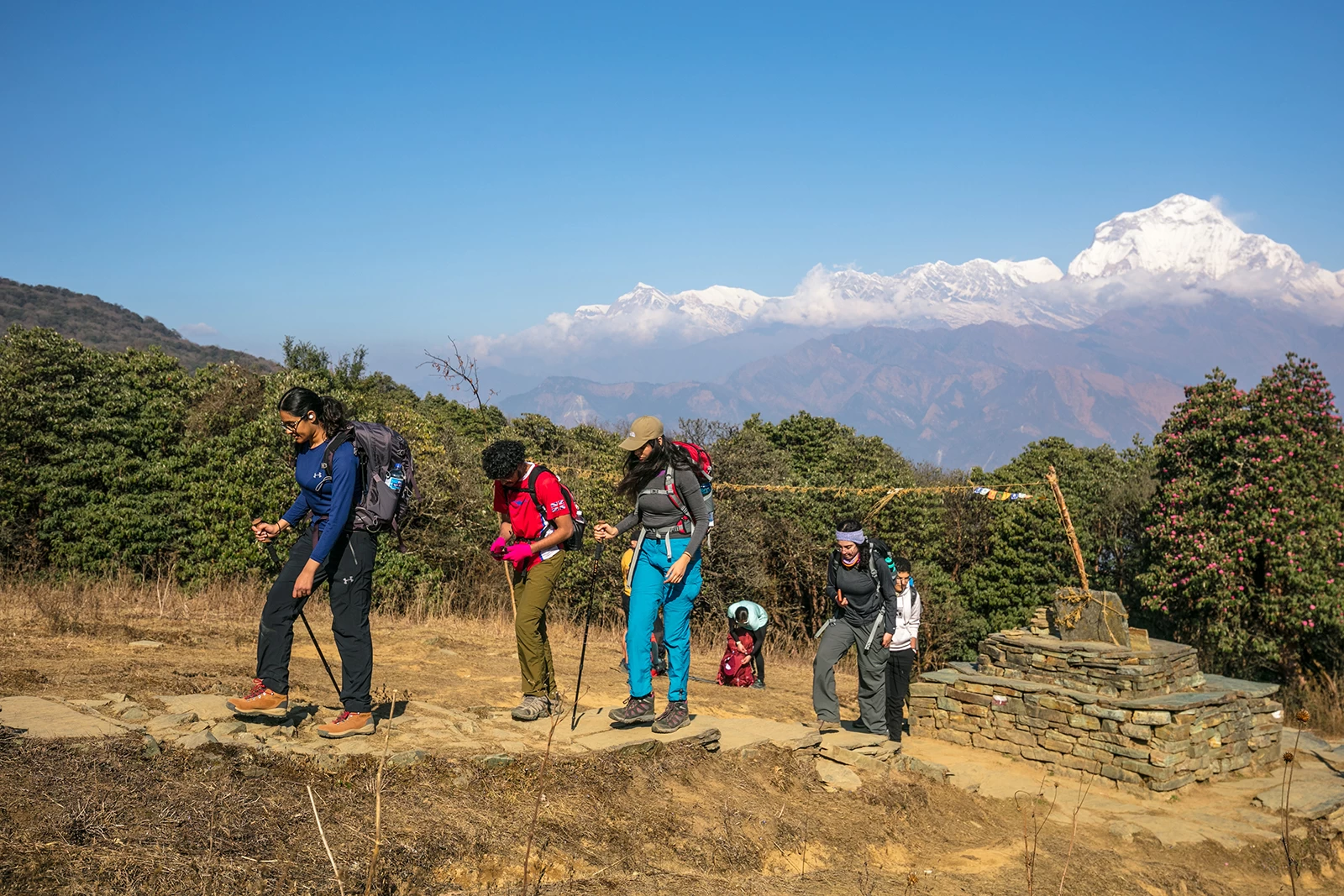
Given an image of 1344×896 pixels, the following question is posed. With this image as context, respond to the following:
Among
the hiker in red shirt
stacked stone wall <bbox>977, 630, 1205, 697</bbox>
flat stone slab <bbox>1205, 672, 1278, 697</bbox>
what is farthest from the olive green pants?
flat stone slab <bbox>1205, 672, 1278, 697</bbox>

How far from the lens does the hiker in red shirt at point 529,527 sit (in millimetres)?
5785

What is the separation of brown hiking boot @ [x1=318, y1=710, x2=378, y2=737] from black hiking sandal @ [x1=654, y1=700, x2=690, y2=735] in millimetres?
1783

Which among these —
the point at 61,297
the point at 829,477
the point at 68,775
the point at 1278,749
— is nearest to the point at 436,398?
the point at 829,477

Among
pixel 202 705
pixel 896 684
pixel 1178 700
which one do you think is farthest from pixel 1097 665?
pixel 202 705

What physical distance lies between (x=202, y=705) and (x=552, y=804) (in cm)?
232

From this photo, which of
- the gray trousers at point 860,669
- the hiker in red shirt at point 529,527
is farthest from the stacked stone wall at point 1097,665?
the hiker in red shirt at point 529,527

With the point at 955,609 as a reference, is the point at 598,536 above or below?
above

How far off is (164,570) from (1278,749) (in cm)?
1726

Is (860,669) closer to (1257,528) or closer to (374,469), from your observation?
(374,469)

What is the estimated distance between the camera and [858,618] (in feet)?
26.8

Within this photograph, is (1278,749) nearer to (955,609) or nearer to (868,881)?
(868,881)

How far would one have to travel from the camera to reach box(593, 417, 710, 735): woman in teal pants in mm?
5805

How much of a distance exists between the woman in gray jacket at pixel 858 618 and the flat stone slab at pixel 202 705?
184 inches

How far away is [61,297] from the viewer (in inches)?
3182
